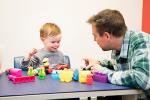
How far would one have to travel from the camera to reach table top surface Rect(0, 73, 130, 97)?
4.48 ft

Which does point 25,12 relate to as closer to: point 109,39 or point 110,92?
point 109,39

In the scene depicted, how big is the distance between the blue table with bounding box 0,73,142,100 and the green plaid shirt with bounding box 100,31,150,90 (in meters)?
0.05

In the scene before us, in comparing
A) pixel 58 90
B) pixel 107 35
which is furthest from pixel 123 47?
pixel 58 90

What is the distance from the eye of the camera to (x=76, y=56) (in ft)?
10.6

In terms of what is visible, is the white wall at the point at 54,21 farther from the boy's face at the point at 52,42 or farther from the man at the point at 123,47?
the man at the point at 123,47

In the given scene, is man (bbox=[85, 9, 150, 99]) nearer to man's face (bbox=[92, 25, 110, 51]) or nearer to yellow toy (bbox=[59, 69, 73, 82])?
man's face (bbox=[92, 25, 110, 51])

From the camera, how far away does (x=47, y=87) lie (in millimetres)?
1472

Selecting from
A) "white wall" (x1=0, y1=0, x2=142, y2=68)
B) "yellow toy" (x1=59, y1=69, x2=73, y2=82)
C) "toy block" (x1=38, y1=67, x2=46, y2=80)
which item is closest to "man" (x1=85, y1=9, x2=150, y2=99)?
"yellow toy" (x1=59, y1=69, x2=73, y2=82)

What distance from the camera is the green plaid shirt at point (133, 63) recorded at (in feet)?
4.73

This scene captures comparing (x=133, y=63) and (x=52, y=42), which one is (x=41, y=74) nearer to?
(x=133, y=63)

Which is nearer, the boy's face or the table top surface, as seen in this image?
the table top surface

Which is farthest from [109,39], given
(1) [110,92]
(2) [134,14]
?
(2) [134,14]

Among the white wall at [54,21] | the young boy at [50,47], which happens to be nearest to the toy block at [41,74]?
the young boy at [50,47]

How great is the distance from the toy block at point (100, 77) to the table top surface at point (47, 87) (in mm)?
36
